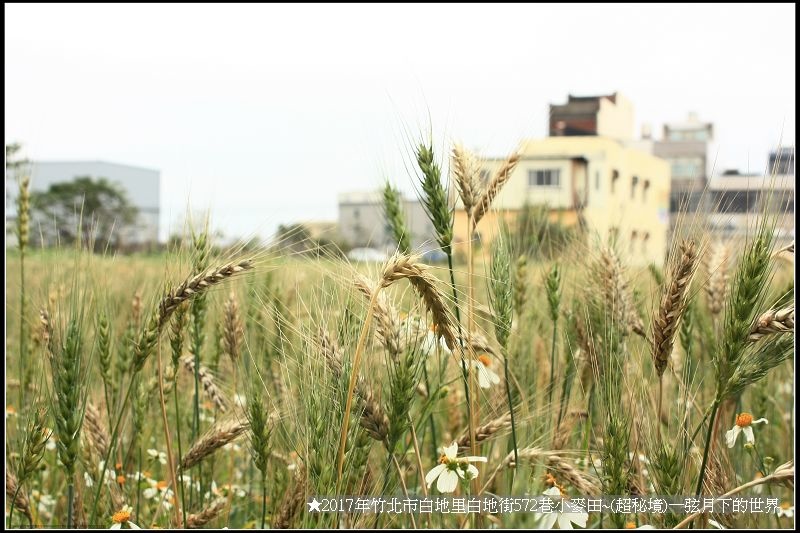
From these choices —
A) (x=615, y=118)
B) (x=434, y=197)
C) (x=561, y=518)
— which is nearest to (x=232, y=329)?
(x=434, y=197)

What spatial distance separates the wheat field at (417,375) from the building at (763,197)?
0.05 m

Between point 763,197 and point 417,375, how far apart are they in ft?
2.69

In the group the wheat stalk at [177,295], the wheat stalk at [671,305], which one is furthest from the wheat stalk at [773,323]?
the wheat stalk at [177,295]

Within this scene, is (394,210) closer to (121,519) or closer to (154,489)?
(121,519)

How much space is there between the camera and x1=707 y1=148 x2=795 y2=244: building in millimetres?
1591

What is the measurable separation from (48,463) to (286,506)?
1885 mm

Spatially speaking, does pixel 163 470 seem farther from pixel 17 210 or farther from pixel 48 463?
pixel 17 210

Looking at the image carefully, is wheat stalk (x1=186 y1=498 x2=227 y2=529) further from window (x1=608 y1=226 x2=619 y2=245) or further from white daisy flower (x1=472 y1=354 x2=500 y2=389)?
window (x1=608 y1=226 x2=619 y2=245)

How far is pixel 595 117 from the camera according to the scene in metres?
41.8

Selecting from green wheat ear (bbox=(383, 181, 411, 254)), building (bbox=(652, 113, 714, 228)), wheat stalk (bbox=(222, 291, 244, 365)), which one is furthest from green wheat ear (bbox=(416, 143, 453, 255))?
building (bbox=(652, 113, 714, 228))

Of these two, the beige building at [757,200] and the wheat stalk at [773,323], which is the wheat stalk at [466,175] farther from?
the wheat stalk at [773,323]

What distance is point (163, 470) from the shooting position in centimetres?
316

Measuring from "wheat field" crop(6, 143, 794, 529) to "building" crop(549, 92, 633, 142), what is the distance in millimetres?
40675

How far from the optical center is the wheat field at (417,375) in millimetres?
1510
